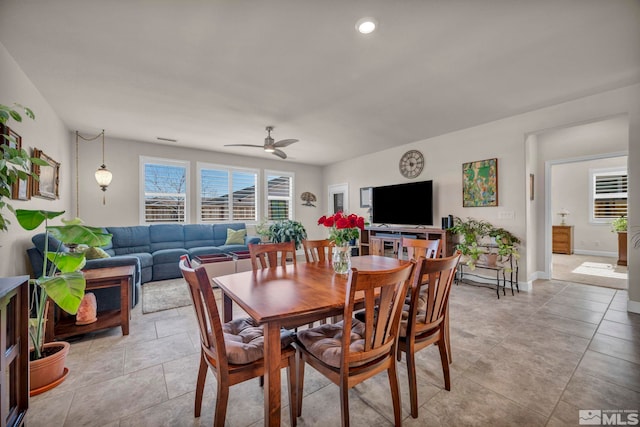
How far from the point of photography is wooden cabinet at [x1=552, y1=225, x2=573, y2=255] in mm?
6859

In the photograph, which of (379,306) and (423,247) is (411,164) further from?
(379,306)

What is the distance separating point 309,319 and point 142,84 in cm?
312

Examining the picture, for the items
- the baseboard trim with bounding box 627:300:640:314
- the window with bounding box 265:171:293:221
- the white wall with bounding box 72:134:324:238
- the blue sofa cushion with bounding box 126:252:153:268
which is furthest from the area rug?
the baseboard trim with bounding box 627:300:640:314

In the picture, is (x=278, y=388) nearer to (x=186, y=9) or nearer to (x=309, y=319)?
(x=309, y=319)

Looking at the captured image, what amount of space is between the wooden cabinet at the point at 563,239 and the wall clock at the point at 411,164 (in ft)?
15.5

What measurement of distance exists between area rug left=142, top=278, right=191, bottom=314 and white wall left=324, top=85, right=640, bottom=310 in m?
4.40

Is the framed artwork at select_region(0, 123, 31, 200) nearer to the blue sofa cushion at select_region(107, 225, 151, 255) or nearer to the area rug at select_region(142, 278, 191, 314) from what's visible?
the area rug at select_region(142, 278, 191, 314)

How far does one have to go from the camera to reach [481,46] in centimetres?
226

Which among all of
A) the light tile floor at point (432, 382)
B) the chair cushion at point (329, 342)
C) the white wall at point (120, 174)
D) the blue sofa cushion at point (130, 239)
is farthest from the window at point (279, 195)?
the chair cushion at point (329, 342)

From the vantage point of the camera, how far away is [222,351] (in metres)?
1.28

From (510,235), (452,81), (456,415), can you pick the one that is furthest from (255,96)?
(510,235)

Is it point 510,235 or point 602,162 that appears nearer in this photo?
point 510,235

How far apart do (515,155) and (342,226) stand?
3538mm

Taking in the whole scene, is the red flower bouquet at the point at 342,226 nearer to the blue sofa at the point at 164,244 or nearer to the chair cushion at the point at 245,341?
the chair cushion at the point at 245,341
